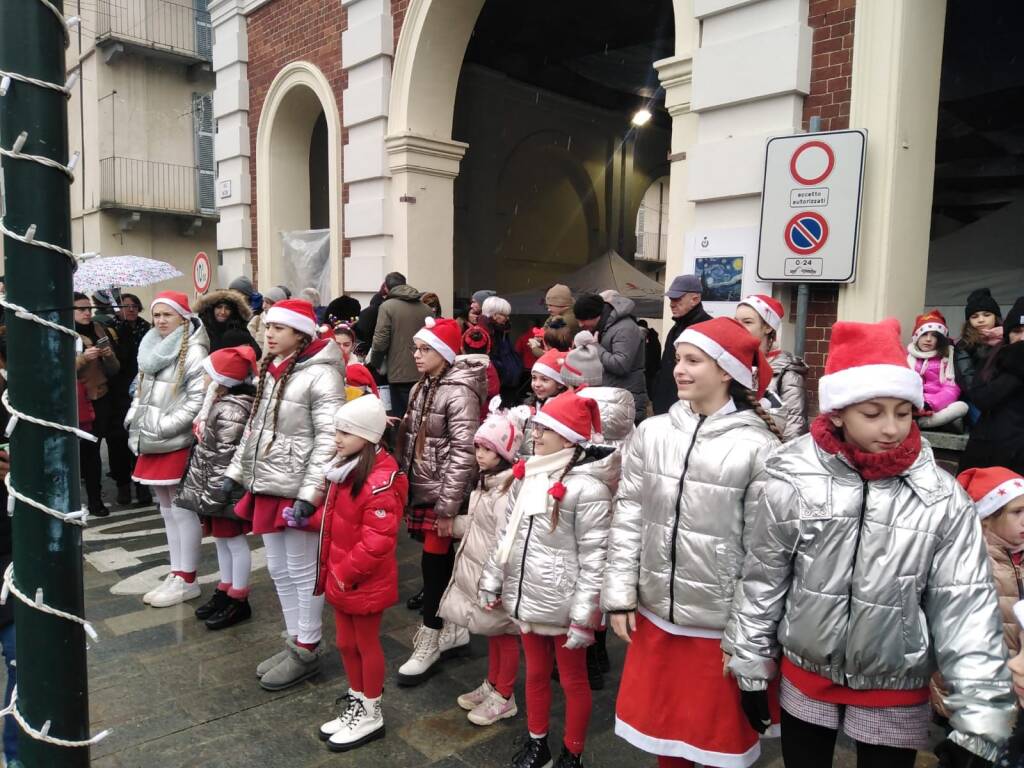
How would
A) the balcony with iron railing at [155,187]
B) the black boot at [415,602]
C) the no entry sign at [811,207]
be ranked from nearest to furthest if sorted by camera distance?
the black boot at [415,602] → the no entry sign at [811,207] → the balcony with iron railing at [155,187]

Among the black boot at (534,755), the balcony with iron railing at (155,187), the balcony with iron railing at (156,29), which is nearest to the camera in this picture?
the black boot at (534,755)

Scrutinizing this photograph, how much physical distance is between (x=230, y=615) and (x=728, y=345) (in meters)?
3.42

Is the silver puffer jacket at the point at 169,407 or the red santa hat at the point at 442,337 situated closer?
the red santa hat at the point at 442,337

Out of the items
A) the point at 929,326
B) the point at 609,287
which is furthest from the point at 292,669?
the point at 609,287

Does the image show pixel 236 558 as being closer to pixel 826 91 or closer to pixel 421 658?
pixel 421 658

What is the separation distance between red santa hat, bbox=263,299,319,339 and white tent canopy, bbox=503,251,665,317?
8.21 metres

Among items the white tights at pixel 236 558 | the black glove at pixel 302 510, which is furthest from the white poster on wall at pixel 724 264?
the white tights at pixel 236 558

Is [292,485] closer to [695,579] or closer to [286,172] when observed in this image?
[695,579]

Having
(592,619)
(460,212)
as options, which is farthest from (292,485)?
(460,212)

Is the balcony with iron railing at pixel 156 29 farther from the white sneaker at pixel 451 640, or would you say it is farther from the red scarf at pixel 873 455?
the red scarf at pixel 873 455

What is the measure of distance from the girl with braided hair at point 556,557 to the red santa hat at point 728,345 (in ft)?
2.25

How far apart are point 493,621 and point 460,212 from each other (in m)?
11.5

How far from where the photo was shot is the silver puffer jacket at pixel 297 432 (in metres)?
3.89

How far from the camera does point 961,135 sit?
31.6 feet
